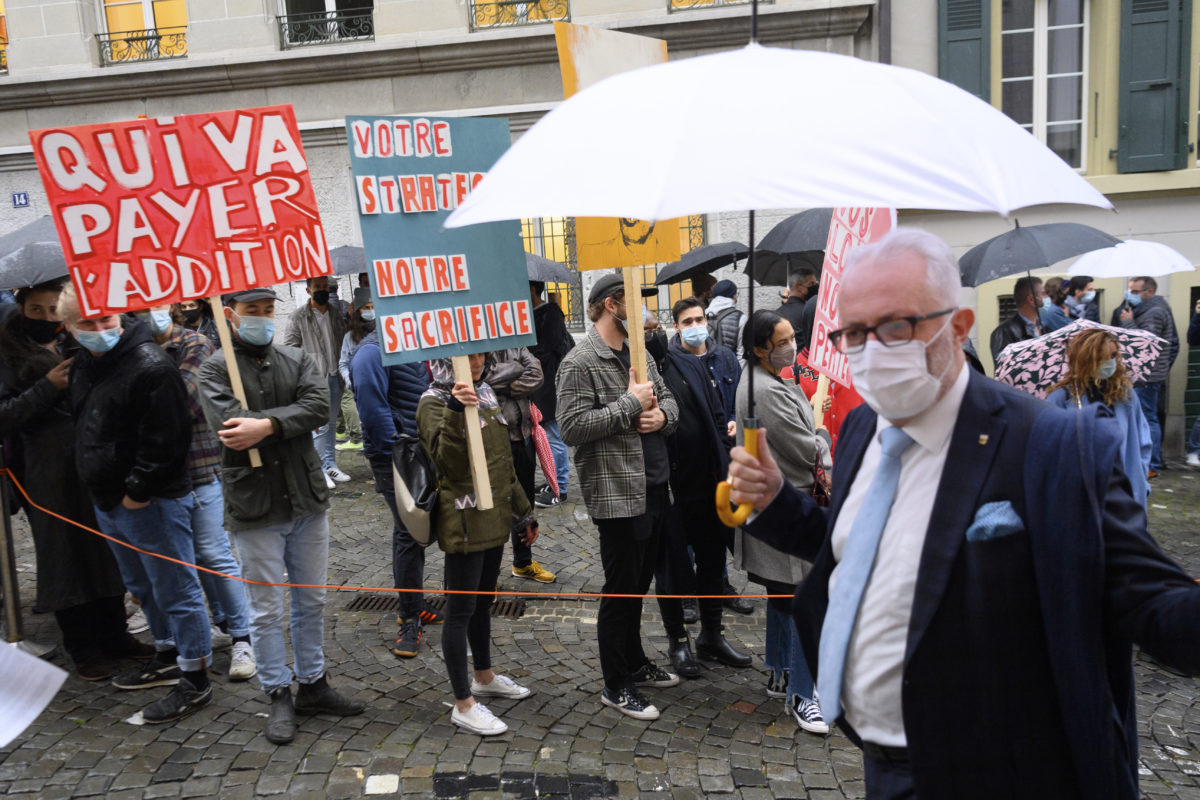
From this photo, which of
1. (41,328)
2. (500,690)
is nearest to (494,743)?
(500,690)

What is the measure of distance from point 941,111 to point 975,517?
87cm

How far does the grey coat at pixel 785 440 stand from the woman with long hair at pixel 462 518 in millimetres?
1209

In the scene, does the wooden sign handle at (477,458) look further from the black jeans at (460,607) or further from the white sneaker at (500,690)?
the white sneaker at (500,690)

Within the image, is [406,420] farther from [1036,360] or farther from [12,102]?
[12,102]

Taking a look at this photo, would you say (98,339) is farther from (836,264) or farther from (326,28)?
(326,28)

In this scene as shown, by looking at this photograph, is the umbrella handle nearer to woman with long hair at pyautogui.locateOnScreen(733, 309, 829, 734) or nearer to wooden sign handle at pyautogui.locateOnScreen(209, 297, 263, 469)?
woman with long hair at pyautogui.locateOnScreen(733, 309, 829, 734)

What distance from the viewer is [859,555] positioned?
191 centimetres

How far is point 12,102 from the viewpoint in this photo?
499 inches

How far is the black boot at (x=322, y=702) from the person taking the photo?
423cm

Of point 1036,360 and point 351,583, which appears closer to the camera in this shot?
point 1036,360

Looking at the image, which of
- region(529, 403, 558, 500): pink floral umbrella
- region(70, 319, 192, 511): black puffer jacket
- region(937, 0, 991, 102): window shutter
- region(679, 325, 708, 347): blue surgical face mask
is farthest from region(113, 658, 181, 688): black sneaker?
region(937, 0, 991, 102): window shutter

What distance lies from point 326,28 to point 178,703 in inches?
418

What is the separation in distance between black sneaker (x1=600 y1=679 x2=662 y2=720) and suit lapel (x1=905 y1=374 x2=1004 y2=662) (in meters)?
2.58

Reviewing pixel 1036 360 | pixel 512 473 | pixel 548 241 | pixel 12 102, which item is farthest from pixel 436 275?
pixel 12 102
